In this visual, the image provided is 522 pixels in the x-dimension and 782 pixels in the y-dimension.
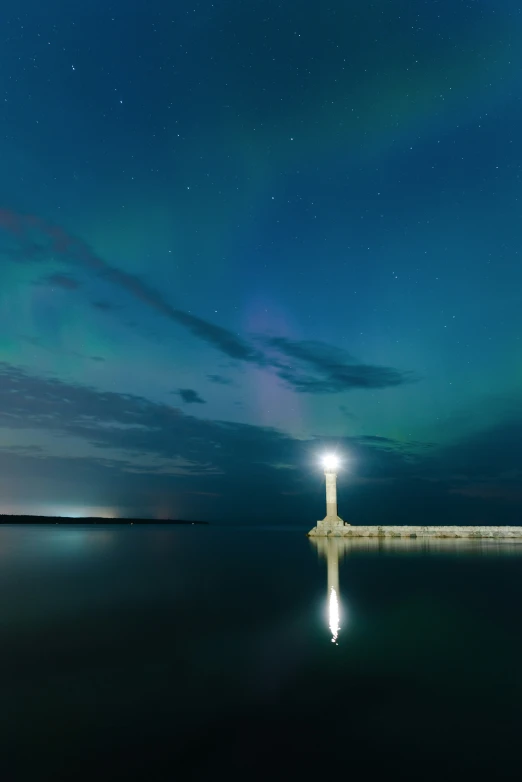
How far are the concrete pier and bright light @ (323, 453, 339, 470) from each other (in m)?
8.93

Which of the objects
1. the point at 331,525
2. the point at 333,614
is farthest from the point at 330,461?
the point at 333,614

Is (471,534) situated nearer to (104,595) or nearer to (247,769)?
(104,595)

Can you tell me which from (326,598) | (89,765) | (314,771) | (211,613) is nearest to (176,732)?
(89,765)

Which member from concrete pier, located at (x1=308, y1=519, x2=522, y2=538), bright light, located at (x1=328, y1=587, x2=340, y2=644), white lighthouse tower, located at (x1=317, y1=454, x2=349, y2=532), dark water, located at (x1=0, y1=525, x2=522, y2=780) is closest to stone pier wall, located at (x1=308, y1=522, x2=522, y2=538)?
concrete pier, located at (x1=308, y1=519, x2=522, y2=538)

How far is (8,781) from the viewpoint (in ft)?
Answer: 23.5

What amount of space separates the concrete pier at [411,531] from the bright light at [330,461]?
8.93 meters

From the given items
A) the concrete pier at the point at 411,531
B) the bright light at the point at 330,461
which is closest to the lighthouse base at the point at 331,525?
the concrete pier at the point at 411,531

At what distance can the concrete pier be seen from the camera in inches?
2514

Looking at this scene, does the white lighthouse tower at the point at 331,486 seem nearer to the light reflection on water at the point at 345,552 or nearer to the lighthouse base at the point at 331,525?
the lighthouse base at the point at 331,525

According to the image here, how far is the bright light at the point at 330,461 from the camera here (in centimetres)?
6462

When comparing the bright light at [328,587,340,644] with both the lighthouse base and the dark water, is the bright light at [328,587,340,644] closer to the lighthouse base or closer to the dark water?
the dark water

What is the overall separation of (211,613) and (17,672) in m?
9.19

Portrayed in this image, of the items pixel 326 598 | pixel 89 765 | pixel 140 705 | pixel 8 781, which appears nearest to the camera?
pixel 8 781

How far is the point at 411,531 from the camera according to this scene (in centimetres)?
6769
